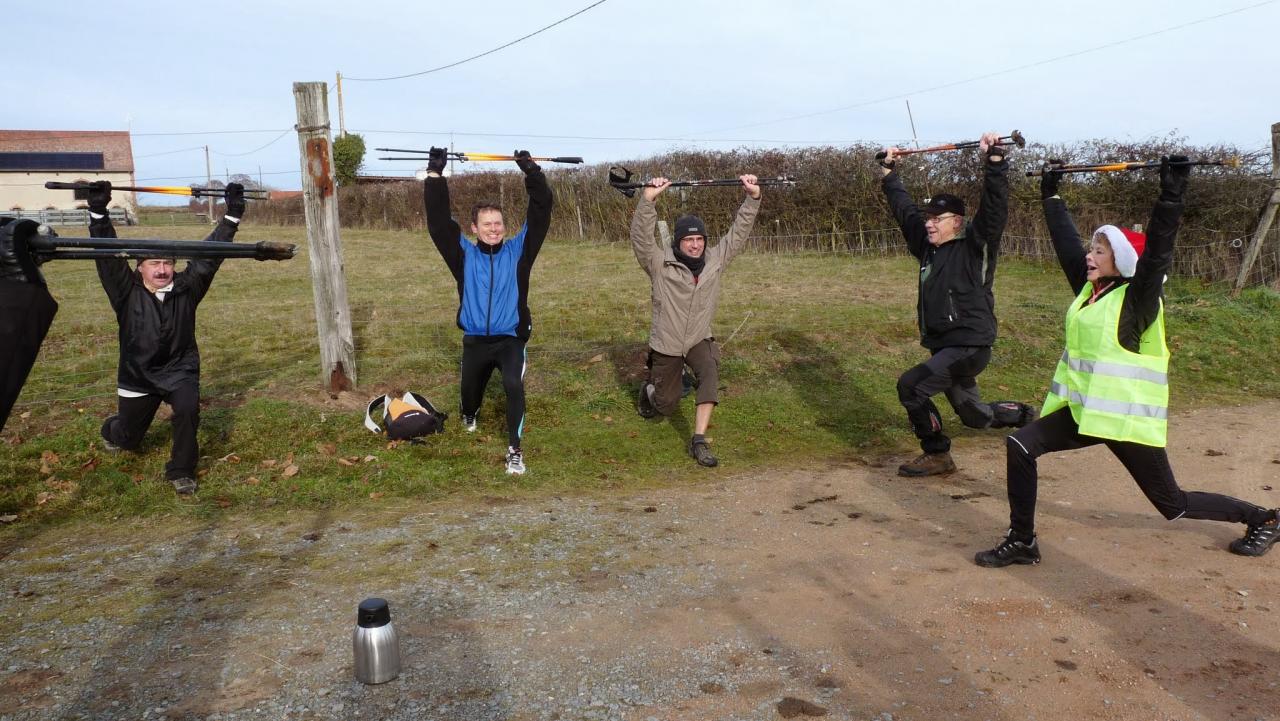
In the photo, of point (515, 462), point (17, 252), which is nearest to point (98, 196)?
point (515, 462)

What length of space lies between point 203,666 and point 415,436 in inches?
149

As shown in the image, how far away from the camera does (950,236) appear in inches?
275

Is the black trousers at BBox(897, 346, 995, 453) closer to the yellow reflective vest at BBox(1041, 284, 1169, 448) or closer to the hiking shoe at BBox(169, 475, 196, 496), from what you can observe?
the yellow reflective vest at BBox(1041, 284, 1169, 448)

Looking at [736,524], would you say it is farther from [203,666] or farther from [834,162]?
[834,162]

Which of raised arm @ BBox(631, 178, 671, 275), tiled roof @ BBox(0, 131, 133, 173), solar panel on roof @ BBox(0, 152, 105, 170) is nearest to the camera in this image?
raised arm @ BBox(631, 178, 671, 275)

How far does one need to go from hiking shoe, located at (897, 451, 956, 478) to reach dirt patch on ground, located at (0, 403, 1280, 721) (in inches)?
15.4

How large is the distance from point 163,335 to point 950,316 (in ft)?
18.4

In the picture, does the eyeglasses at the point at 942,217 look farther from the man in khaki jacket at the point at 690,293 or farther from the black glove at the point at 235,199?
the black glove at the point at 235,199

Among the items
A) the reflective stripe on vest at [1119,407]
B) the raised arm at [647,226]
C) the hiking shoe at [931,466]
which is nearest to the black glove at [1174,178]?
the reflective stripe on vest at [1119,407]

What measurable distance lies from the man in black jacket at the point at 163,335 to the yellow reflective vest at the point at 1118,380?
548 cm

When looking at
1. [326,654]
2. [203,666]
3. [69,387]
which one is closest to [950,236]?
[326,654]

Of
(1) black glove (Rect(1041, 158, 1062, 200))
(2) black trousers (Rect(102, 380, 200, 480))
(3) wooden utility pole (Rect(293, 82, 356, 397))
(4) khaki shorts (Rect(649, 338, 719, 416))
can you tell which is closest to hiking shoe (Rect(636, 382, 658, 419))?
(4) khaki shorts (Rect(649, 338, 719, 416))

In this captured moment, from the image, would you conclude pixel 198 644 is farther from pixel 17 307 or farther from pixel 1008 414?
pixel 1008 414

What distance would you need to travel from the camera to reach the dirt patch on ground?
152 inches
